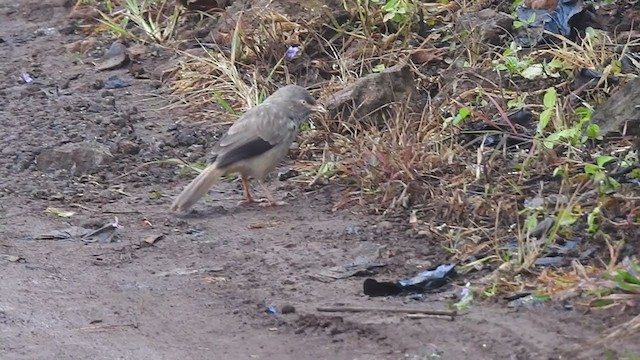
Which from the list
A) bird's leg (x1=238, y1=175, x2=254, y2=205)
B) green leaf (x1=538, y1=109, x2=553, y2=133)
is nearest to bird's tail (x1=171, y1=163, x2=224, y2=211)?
bird's leg (x1=238, y1=175, x2=254, y2=205)

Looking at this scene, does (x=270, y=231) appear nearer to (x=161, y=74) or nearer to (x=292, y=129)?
(x=292, y=129)

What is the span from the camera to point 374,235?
22.1ft

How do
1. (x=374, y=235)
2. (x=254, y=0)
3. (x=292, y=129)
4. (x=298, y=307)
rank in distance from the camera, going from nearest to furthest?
(x=298, y=307), (x=374, y=235), (x=292, y=129), (x=254, y=0)

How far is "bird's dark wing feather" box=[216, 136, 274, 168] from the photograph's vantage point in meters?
7.50

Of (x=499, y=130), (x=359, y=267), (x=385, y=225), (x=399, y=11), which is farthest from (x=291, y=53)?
(x=359, y=267)

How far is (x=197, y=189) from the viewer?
291 inches

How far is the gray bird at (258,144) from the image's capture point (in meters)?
7.47

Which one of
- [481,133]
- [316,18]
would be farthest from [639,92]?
[316,18]

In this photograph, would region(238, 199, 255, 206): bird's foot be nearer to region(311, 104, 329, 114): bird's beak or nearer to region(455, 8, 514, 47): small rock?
region(311, 104, 329, 114): bird's beak

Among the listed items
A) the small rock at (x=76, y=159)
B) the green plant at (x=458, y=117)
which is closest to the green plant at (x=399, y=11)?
the green plant at (x=458, y=117)

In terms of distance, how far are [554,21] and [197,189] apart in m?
2.99

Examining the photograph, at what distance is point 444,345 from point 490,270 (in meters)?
0.99

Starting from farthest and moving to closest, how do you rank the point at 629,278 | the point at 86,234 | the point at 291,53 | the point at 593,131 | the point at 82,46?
the point at 82,46 < the point at 291,53 < the point at 86,234 < the point at 593,131 < the point at 629,278

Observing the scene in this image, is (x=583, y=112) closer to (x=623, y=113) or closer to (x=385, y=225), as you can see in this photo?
(x=623, y=113)
